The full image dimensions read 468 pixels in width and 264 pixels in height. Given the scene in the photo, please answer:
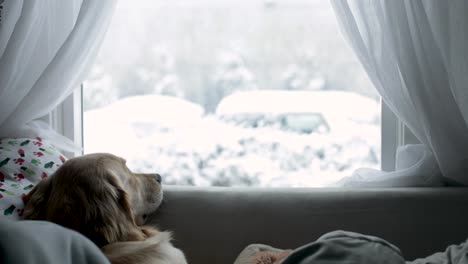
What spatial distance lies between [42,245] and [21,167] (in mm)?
1005

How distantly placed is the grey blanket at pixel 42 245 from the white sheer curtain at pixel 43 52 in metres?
1.10

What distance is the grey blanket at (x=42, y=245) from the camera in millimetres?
1192

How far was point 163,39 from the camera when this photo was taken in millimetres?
2711

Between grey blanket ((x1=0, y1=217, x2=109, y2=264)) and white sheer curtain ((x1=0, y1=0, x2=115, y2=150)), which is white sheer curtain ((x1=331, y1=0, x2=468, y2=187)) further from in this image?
grey blanket ((x1=0, y1=217, x2=109, y2=264))

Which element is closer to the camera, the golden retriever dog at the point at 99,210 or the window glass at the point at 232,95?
the golden retriever dog at the point at 99,210

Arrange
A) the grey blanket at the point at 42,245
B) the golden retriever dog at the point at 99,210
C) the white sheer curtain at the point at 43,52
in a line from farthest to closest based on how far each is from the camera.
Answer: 1. the white sheer curtain at the point at 43,52
2. the golden retriever dog at the point at 99,210
3. the grey blanket at the point at 42,245

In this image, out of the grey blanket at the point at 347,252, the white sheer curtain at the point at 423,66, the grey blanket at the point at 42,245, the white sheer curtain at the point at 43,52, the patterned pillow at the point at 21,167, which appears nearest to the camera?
the grey blanket at the point at 42,245

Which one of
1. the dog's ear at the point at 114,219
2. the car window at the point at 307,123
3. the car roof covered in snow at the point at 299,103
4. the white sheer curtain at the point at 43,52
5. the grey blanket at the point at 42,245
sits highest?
the white sheer curtain at the point at 43,52

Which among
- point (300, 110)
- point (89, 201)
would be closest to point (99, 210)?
point (89, 201)

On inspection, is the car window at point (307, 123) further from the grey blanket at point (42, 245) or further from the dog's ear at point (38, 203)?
the grey blanket at point (42, 245)

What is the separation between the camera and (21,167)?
2.19 metres

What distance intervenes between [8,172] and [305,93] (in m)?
1.19

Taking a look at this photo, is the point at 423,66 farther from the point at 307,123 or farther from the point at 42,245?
the point at 42,245

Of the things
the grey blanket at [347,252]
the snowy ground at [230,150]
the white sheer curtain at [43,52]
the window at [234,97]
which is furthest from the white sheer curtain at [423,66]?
the grey blanket at [347,252]
